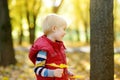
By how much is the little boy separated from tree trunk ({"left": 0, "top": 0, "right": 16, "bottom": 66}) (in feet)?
30.5

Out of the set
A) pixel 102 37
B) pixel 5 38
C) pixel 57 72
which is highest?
pixel 102 37

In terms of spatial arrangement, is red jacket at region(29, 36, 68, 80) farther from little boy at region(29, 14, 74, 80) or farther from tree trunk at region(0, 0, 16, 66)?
tree trunk at region(0, 0, 16, 66)

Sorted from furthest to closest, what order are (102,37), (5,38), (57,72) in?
(5,38) < (102,37) < (57,72)

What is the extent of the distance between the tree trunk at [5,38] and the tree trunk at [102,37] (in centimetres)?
786

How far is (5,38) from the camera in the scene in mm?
14359

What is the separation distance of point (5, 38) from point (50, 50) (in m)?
9.71

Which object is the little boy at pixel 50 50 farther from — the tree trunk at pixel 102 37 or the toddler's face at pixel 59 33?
the tree trunk at pixel 102 37

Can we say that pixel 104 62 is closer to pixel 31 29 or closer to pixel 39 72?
pixel 39 72

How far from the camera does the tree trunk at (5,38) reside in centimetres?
1410

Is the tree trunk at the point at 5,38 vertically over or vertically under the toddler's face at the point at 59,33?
under

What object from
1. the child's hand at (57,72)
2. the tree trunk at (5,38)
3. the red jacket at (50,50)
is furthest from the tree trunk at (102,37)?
the tree trunk at (5,38)

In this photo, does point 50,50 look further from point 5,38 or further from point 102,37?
point 5,38

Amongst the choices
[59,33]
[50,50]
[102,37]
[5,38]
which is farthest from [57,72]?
[5,38]

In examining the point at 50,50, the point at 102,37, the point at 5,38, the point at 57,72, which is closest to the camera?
the point at 57,72
